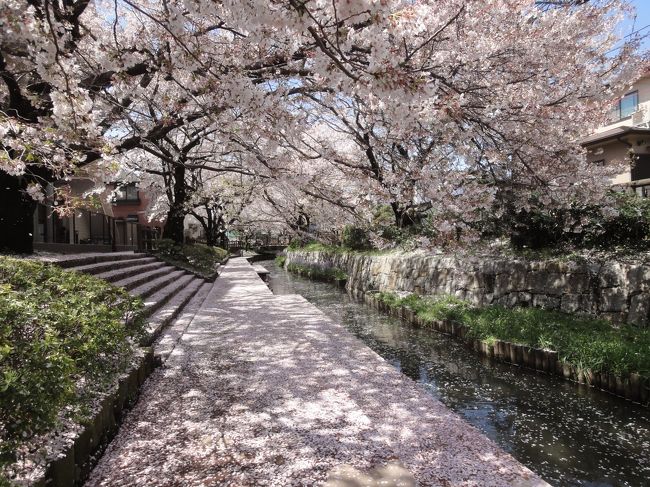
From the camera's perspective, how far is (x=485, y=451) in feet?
10.3

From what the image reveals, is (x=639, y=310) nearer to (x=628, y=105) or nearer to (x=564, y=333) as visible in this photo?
(x=564, y=333)

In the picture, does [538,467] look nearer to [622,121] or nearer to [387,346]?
[387,346]

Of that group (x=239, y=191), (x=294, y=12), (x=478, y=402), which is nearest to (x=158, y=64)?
(x=294, y=12)

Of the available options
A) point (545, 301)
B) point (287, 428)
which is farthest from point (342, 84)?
point (545, 301)

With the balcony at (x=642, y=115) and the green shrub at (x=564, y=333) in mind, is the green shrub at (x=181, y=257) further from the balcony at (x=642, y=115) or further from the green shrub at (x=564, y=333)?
the balcony at (x=642, y=115)

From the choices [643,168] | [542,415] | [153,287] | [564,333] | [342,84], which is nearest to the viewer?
[342,84]

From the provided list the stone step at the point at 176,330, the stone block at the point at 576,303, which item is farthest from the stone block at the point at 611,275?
the stone step at the point at 176,330

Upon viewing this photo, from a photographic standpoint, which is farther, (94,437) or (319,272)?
(319,272)

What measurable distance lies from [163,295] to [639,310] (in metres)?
8.67

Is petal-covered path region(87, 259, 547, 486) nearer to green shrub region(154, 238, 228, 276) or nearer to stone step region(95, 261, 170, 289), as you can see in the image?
stone step region(95, 261, 170, 289)

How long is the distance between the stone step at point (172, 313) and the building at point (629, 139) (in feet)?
46.0

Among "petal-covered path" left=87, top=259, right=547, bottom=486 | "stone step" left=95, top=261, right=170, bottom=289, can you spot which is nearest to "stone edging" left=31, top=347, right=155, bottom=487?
"petal-covered path" left=87, top=259, right=547, bottom=486

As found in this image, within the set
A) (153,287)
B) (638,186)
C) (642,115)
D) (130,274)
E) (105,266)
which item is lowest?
(153,287)

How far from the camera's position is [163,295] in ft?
31.9
